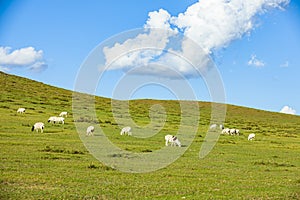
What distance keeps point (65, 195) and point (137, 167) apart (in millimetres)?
9396

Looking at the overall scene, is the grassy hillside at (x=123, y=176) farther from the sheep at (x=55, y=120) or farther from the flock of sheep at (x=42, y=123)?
the sheep at (x=55, y=120)

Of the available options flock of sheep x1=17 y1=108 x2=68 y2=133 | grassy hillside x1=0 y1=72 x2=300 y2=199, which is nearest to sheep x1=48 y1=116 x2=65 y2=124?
flock of sheep x1=17 y1=108 x2=68 y2=133

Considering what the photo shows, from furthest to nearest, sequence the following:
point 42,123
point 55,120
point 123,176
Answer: point 55,120
point 42,123
point 123,176

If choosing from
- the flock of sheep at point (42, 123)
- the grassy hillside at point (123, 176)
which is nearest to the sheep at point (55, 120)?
the flock of sheep at point (42, 123)

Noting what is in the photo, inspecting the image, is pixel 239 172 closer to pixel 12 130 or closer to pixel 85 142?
pixel 85 142

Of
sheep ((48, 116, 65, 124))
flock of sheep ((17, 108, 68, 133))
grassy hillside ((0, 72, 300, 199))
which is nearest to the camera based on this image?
grassy hillside ((0, 72, 300, 199))

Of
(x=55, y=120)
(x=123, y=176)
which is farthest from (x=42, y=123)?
(x=123, y=176)

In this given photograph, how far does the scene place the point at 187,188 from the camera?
18.9 m

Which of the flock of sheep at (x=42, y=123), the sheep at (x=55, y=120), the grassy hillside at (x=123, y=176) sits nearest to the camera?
the grassy hillside at (x=123, y=176)

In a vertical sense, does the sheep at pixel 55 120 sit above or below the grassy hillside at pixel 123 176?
above

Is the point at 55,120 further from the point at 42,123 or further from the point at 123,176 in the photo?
the point at 123,176

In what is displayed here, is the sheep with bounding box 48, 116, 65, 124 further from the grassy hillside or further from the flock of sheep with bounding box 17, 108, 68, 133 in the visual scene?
the grassy hillside

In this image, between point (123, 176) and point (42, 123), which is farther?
point (42, 123)

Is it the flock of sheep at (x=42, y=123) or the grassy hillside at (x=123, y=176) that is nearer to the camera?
the grassy hillside at (x=123, y=176)
